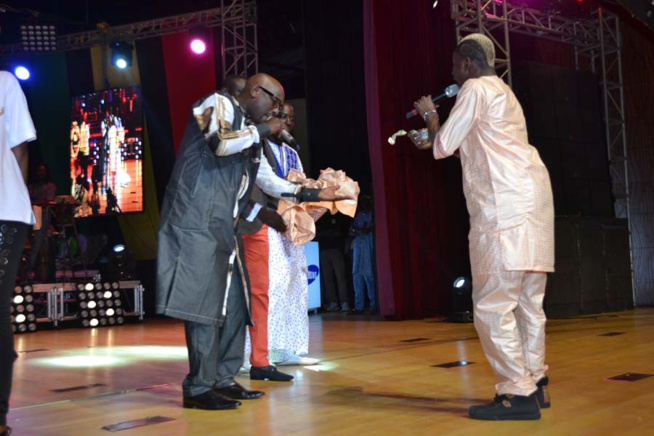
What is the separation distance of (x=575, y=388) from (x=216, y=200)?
5.47 feet

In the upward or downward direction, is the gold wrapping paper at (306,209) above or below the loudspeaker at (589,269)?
above

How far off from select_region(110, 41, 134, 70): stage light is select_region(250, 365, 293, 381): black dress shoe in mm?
8925

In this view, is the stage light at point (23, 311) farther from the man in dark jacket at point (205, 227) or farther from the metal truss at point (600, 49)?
the man in dark jacket at point (205, 227)

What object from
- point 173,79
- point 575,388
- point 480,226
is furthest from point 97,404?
point 173,79

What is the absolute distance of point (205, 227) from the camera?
2.99 meters

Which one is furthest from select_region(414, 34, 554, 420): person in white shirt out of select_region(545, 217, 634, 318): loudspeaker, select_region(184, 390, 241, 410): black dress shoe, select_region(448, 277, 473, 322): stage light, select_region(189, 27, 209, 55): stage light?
select_region(189, 27, 209, 55): stage light

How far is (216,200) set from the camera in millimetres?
3031

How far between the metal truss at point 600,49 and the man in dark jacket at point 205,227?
19.2 feet

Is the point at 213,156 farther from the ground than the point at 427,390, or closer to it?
farther from the ground

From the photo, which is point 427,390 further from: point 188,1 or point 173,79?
point 188,1

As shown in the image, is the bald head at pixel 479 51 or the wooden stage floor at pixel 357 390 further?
the bald head at pixel 479 51

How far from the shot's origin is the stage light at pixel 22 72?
468 inches

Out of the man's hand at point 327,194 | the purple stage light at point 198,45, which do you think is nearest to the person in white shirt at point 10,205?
the man's hand at point 327,194

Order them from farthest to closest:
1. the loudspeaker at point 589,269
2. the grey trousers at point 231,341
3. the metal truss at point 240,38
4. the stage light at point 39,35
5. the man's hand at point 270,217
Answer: the stage light at point 39,35 < the metal truss at point 240,38 < the loudspeaker at point 589,269 < the man's hand at point 270,217 < the grey trousers at point 231,341
